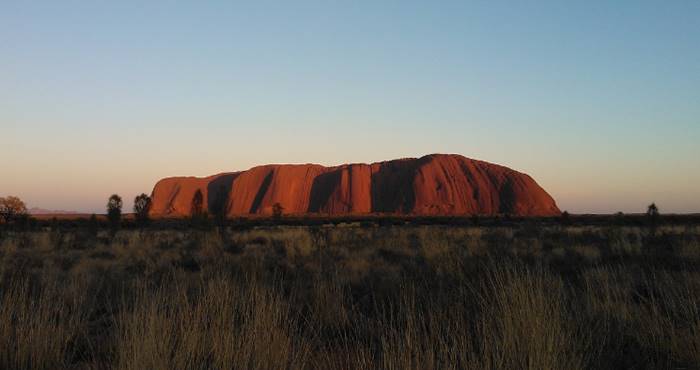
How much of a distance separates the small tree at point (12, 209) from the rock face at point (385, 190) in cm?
6574

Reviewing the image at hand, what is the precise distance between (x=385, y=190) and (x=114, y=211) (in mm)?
78550

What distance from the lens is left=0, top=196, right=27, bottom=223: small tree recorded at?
30.5m

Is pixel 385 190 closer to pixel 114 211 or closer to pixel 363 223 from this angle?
pixel 363 223

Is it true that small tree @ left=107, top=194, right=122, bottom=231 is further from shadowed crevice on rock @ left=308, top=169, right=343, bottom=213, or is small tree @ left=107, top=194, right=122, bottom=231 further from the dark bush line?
shadowed crevice on rock @ left=308, top=169, right=343, bottom=213

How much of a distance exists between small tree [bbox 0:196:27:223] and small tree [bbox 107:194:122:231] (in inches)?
191

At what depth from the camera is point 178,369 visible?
3.09m

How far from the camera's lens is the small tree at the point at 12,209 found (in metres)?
30.5

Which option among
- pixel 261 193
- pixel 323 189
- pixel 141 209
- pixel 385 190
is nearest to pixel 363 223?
pixel 141 209

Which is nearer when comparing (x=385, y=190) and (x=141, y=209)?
(x=141, y=209)

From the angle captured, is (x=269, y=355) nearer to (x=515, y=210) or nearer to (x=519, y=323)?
(x=519, y=323)

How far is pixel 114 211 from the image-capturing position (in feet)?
115

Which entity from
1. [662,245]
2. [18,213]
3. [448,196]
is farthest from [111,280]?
[448,196]

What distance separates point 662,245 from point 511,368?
49.9ft

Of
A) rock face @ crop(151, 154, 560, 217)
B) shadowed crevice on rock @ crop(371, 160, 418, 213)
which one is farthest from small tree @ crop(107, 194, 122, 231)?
shadowed crevice on rock @ crop(371, 160, 418, 213)
